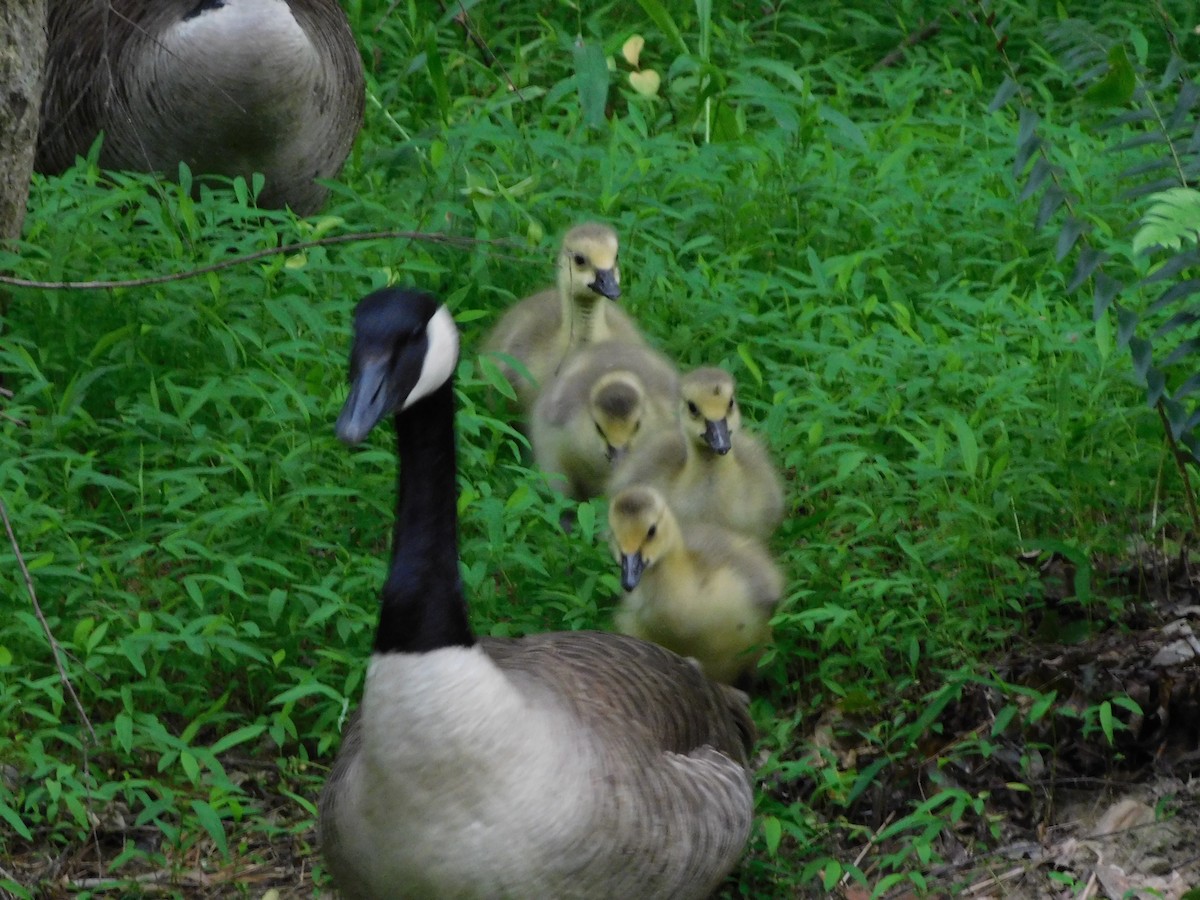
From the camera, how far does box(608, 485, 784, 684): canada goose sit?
190 inches

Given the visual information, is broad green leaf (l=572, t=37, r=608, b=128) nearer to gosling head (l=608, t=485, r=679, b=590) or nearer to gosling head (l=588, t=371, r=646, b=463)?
gosling head (l=588, t=371, r=646, b=463)

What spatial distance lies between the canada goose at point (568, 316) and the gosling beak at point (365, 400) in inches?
90.3

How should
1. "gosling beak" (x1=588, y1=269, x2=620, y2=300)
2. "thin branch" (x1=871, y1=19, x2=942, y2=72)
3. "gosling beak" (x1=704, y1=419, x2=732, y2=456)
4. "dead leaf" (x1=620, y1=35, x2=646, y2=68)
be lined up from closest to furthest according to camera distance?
"gosling beak" (x1=704, y1=419, x2=732, y2=456)
"gosling beak" (x1=588, y1=269, x2=620, y2=300)
"dead leaf" (x1=620, y1=35, x2=646, y2=68)
"thin branch" (x1=871, y1=19, x2=942, y2=72)

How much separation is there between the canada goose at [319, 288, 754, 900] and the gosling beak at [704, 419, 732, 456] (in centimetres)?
134

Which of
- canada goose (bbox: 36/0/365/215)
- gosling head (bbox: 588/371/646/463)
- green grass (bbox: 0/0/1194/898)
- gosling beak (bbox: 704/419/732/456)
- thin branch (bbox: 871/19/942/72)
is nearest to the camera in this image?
green grass (bbox: 0/0/1194/898)

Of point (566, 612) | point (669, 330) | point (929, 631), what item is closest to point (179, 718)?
point (566, 612)

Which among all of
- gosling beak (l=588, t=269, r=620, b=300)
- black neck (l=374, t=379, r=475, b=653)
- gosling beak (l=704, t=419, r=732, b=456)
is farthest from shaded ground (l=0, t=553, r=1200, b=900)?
gosling beak (l=588, t=269, r=620, b=300)

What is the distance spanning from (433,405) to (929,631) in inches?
70.5

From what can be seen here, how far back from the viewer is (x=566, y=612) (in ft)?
16.6

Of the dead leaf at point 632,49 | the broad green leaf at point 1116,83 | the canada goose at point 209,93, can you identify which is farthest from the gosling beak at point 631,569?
the dead leaf at point 632,49

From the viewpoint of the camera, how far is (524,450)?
19.8ft

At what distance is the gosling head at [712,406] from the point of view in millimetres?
5176

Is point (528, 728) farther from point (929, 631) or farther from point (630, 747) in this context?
point (929, 631)

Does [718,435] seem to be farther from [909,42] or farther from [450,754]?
[909,42]
